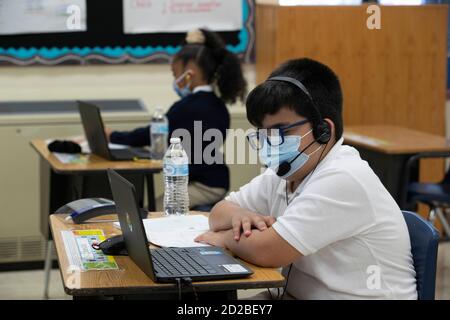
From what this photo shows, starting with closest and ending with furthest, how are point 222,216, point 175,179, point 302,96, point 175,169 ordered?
point 302,96, point 222,216, point 175,169, point 175,179

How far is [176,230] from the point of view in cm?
260

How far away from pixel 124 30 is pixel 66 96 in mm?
545

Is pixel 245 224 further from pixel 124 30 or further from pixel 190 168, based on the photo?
pixel 124 30

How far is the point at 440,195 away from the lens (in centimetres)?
466

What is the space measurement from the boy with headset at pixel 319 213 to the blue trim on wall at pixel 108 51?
9.96 feet

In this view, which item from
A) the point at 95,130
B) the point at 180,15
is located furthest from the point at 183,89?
the point at 180,15

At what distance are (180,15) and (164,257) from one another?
3273mm

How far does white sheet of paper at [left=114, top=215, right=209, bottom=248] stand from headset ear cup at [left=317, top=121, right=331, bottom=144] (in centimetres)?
46

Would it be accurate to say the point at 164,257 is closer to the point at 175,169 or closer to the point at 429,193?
the point at 175,169

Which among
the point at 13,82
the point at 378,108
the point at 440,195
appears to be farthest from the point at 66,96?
the point at 440,195

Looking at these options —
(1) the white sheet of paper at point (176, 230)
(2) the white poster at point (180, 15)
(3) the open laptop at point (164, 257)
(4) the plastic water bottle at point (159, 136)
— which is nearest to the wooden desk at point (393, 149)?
(2) the white poster at point (180, 15)

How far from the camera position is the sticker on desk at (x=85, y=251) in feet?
7.23

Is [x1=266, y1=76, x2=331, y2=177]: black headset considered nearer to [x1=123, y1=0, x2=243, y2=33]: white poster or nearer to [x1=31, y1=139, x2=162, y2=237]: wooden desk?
[x1=31, y1=139, x2=162, y2=237]: wooden desk
